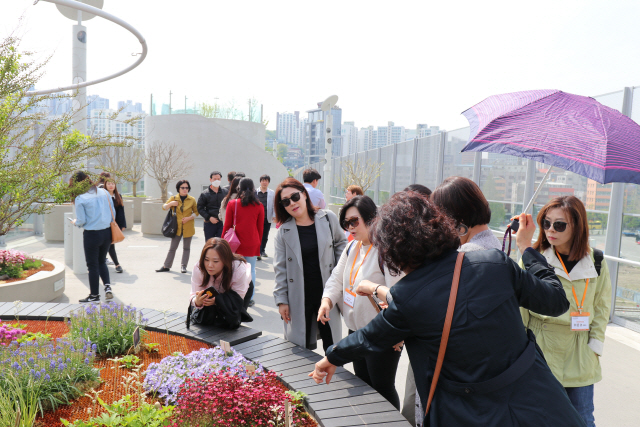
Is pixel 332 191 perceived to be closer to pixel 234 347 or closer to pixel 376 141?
pixel 234 347

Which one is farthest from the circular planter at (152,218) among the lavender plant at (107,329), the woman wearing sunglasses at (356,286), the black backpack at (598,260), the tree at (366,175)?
the black backpack at (598,260)

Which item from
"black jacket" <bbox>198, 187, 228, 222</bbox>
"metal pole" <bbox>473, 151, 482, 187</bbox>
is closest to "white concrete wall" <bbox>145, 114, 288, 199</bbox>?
"black jacket" <bbox>198, 187, 228, 222</bbox>

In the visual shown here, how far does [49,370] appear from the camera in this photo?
2760 millimetres

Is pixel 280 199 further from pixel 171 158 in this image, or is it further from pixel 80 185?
pixel 171 158

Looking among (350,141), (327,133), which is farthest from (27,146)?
(350,141)

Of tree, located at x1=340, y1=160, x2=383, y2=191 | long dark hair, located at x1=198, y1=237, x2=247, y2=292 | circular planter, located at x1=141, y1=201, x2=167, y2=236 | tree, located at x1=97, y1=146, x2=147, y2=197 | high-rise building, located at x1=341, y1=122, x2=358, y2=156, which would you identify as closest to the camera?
long dark hair, located at x1=198, y1=237, x2=247, y2=292

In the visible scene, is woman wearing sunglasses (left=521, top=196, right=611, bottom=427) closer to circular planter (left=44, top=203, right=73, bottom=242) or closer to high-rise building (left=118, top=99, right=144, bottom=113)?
high-rise building (left=118, top=99, right=144, bottom=113)

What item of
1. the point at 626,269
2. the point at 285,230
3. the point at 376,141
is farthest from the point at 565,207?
the point at 376,141

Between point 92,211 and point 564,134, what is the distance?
18.8 ft

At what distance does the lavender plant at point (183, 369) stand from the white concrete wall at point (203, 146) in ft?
65.3

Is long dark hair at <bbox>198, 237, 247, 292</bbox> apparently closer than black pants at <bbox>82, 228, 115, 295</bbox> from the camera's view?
Yes

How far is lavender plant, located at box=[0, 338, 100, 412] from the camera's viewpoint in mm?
2643

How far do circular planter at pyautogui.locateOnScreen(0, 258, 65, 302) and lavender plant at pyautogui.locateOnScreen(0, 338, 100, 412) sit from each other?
2959 mm

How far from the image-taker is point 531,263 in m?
2.00
